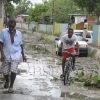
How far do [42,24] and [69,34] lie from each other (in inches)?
1683

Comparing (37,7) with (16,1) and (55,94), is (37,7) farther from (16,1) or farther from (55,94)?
(55,94)

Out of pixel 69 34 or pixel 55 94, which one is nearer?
pixel 55 94

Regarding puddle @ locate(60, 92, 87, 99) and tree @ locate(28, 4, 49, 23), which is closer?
puddle @ locate(60, 92, 87, 99)


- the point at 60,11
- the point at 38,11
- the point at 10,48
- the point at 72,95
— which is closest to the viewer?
the point at 10,48

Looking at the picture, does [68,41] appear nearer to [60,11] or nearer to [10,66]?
[10,66]

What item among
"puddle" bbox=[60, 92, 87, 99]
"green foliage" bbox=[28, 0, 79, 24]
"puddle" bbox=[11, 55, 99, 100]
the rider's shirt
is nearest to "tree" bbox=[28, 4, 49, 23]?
"green foliage" bbox=[28, 0, 79, 24]

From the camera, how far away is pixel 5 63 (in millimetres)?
8258

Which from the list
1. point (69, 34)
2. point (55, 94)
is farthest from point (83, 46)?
point (55, 94)

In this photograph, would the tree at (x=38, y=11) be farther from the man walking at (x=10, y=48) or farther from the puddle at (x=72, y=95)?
the man walking at (x=10, y=48)

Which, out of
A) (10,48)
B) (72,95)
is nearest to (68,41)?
(72,95)

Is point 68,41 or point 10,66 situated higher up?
point 68,41

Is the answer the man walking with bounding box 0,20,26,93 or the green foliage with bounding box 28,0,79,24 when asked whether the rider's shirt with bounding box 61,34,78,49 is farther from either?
the green foliage with bounding box 28,0,79,24

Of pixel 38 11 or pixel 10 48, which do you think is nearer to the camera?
pixel 10 48

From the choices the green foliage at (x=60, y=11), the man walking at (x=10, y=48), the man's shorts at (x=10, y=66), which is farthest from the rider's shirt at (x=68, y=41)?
the green foliage at (x=60, y=11)
